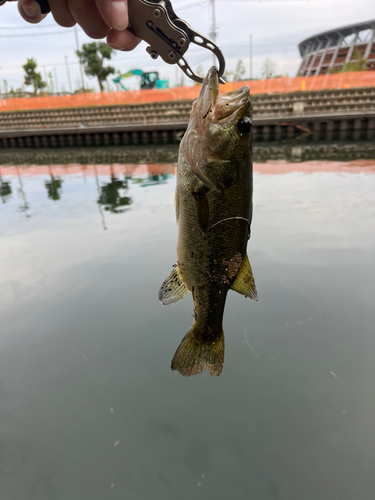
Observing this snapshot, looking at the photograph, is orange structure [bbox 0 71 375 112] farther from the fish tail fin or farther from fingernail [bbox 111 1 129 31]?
the fish tail fin

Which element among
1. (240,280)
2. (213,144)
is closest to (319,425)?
(240,280)

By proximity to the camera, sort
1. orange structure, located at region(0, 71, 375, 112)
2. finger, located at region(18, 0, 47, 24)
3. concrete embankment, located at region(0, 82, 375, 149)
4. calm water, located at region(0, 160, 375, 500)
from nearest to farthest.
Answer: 1. finger, located at region(18, 0, 47, 24)
2. calm water, located at region(0, 160, 375, 500)
3. concrete embankment, located at region(0, 82, 375, 149)
4. orange structure, located at region(0, 71, 375, 112)

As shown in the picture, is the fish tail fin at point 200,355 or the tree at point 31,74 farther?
the tree at point 31,74

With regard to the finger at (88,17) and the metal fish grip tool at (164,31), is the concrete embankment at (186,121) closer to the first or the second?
the finger at (88,17)

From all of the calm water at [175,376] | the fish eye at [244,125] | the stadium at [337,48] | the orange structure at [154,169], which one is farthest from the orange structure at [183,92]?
the stadium at [337,48]

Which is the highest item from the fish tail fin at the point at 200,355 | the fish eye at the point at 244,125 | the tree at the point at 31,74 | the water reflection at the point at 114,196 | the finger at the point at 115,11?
the tree at the point at 31,74

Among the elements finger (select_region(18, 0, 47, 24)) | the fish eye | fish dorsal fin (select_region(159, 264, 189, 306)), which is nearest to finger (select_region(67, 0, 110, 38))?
finger (select_region(18, 0, 47, 24))
